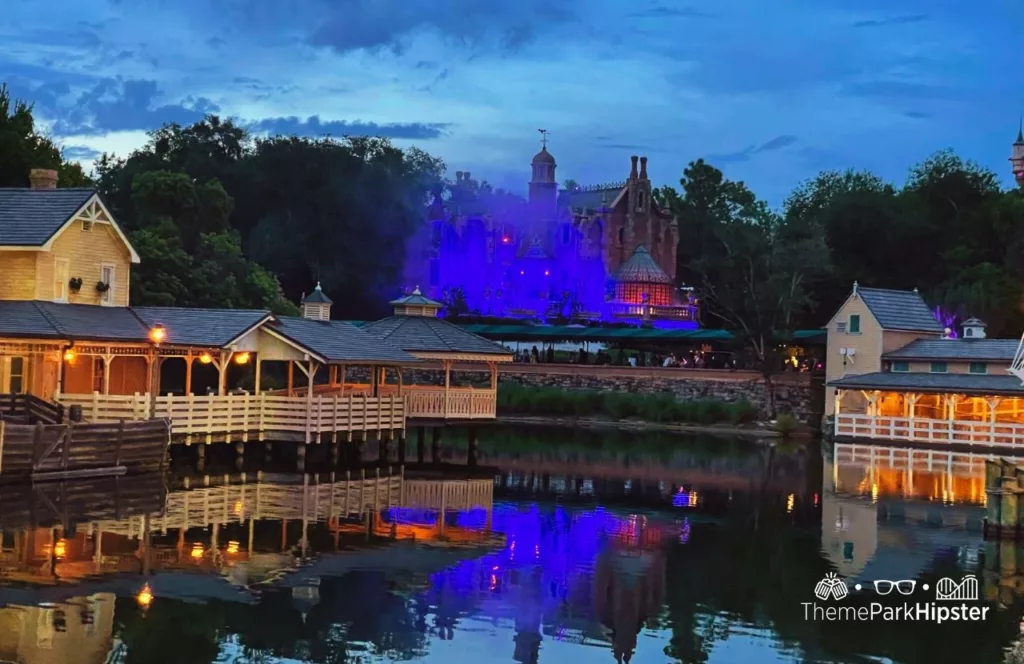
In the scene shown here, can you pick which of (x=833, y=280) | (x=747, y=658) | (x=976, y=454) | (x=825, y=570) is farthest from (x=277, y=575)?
(x=833, y=280)

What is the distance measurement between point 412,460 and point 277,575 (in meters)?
22.3

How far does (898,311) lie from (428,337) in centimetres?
2381

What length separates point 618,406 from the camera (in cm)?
6625

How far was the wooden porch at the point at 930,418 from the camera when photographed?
175ft

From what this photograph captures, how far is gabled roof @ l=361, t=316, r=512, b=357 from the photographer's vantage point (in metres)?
47.3

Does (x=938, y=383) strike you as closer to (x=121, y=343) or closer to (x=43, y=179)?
(x=121, y=343)

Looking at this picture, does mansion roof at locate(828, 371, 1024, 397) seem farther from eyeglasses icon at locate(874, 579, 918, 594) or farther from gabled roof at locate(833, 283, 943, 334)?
eyeglasses icon at locate(874, 579, 918, 594)

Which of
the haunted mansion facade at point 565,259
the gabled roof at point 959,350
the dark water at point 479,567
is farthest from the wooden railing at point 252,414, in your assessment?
the haunted mansion facade at point 565,259

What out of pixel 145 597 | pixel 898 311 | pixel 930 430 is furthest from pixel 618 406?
pixel 145 597

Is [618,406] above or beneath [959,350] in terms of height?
beneath

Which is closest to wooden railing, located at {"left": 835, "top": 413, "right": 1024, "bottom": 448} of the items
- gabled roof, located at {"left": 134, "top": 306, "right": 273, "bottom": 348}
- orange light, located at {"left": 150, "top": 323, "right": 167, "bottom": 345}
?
gabled roof, located at {"left": 134, "top": 306, "right": 273, "bottom": 348}

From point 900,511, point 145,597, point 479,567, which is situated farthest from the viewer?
point 900,511

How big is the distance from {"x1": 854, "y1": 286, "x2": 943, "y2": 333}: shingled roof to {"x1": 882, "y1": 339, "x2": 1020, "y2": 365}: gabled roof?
1043 millimetres

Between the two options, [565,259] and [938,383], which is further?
[565,259]
